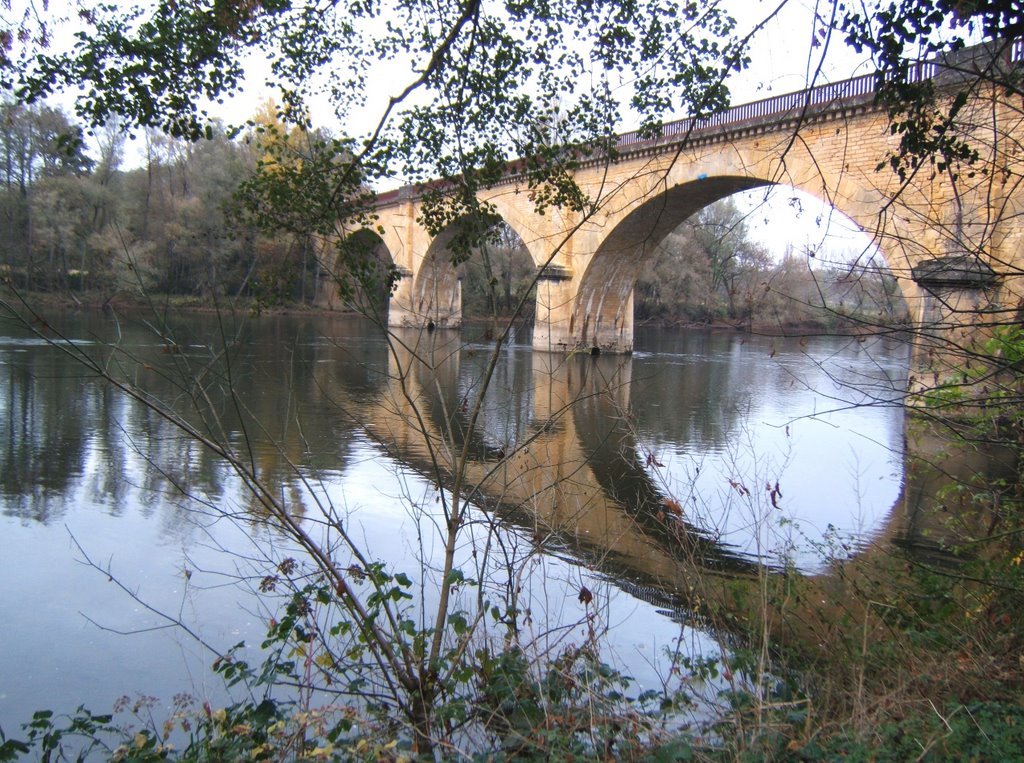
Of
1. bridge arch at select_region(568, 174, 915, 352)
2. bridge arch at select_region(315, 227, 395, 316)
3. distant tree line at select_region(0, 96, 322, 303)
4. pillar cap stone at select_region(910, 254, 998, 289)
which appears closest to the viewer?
pillar cap stone at select_region(910, 254, 998, 289)

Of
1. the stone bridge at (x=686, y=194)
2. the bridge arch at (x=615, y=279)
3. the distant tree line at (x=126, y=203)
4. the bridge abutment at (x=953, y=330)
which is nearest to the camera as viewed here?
the bridge abutment at (x=953, y=330)

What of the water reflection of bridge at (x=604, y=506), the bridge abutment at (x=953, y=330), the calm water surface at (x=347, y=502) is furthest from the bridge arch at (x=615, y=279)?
the bridge abutment at (x=953, y=330)

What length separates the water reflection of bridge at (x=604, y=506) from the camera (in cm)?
364

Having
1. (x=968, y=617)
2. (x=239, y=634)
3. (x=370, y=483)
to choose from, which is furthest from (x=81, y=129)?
(x=968, y=617)

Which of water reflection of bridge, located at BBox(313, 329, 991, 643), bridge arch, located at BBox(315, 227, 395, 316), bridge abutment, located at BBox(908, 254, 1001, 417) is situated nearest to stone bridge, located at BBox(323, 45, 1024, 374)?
water reflection of bridge, located at BBox(313, 329, 991, 643)

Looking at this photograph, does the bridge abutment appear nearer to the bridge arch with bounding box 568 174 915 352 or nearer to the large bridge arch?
the large bridge arch

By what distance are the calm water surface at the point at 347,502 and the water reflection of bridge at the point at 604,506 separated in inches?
1.6

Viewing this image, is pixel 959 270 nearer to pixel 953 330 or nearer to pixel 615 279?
pixel 953 330

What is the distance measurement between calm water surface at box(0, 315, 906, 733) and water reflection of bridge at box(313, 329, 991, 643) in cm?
4

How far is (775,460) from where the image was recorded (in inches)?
332

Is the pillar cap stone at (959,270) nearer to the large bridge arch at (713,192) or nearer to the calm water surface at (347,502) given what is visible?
the calm water surface at (347,502)

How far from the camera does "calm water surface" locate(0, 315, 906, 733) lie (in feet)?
12.1

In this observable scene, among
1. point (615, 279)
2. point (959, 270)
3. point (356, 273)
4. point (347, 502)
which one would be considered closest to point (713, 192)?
point (615, 279)

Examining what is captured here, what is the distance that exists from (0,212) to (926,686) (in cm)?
2769
